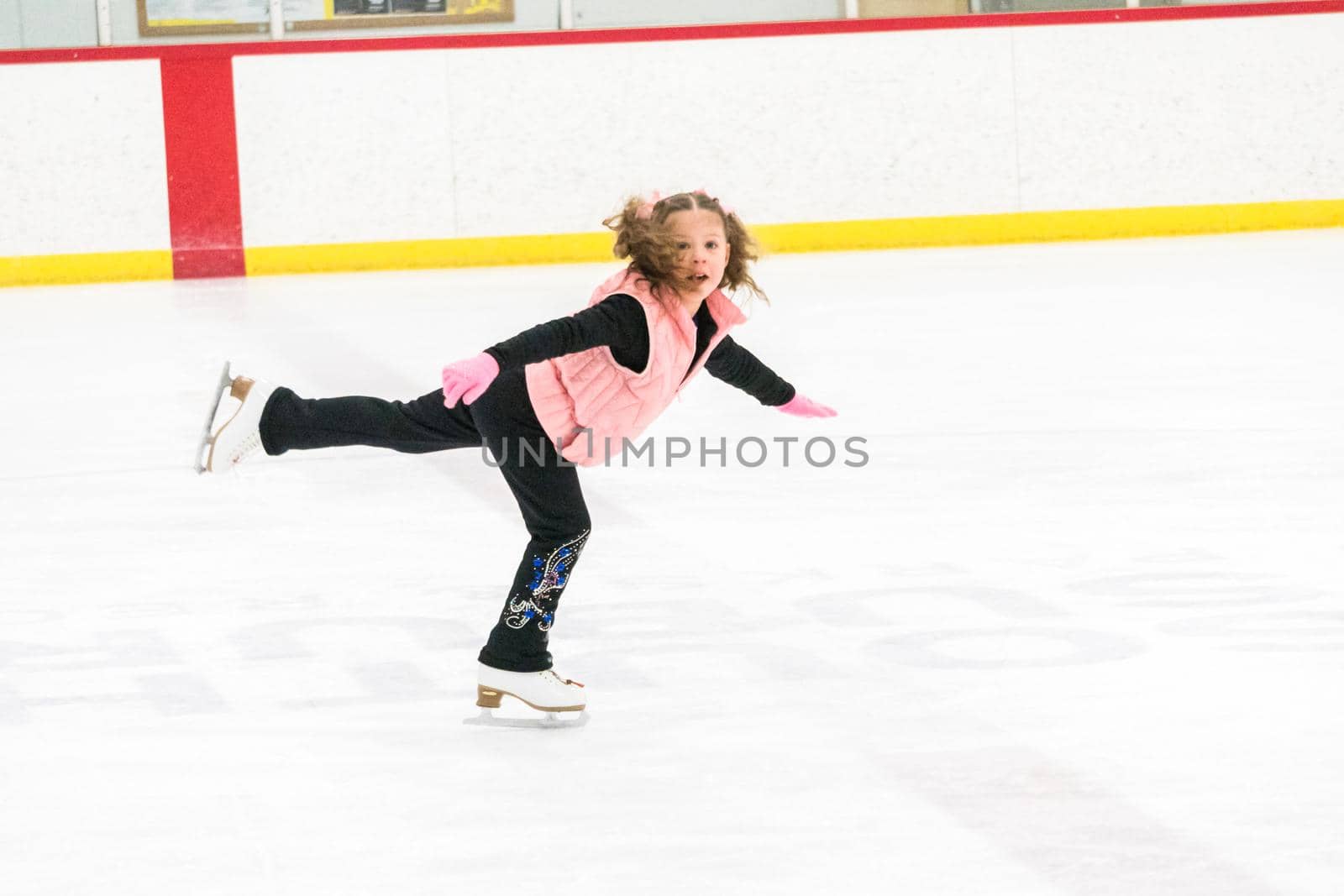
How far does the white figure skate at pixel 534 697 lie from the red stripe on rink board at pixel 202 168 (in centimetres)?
833

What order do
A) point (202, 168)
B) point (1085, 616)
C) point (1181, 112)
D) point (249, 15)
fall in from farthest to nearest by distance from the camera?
point (1181, 112) < point (249, 15) < point (202, 168) < point (1085, 616)

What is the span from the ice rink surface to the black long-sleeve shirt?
452 mm

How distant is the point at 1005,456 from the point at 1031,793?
2.41m

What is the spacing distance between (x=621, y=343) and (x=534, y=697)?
51 centimetres

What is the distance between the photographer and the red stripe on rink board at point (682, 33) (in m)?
10.3

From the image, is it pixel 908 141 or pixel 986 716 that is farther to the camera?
pixel 908 141

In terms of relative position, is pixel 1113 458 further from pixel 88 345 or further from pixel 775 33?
pixel 775 33

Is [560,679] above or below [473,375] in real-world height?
below

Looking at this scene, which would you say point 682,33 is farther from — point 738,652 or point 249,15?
point 738,652

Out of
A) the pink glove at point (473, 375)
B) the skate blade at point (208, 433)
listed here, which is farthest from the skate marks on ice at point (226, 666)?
the pink glove at point (473, 375)

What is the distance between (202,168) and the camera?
10.4 m

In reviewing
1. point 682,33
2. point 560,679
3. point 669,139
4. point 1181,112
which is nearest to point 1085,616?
point 560,679

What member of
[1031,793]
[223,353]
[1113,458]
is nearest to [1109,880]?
[1031,793]

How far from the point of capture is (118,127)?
10.3 m
